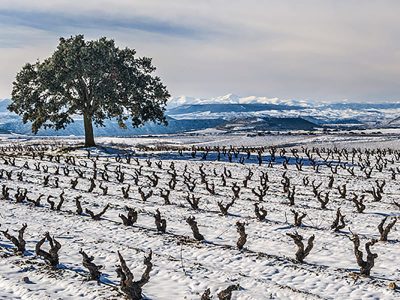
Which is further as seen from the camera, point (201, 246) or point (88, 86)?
point (88, 86)

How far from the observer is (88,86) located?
53.2 metres

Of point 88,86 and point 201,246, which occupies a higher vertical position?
point 88,86

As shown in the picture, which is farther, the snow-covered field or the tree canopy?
the tree canopy

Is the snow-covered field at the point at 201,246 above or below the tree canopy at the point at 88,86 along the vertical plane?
below

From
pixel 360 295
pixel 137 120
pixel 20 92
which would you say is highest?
pixel 20 92

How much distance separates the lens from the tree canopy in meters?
50.6

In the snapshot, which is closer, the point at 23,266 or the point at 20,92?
the point at 23,266

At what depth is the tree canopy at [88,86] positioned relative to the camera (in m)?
50.6

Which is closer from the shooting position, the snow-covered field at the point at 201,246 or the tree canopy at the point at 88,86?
the snow-covered field at the point at 201,246

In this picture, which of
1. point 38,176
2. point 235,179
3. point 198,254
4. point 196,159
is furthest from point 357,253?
point 196,159

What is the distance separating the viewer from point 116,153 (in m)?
55.4

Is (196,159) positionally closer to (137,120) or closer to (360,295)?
(137,120)

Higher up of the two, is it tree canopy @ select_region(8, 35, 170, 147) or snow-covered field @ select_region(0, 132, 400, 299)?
tree canopy @ select_region(8, 35, 170, 147)

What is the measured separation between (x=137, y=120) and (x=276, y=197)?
1183 inches
